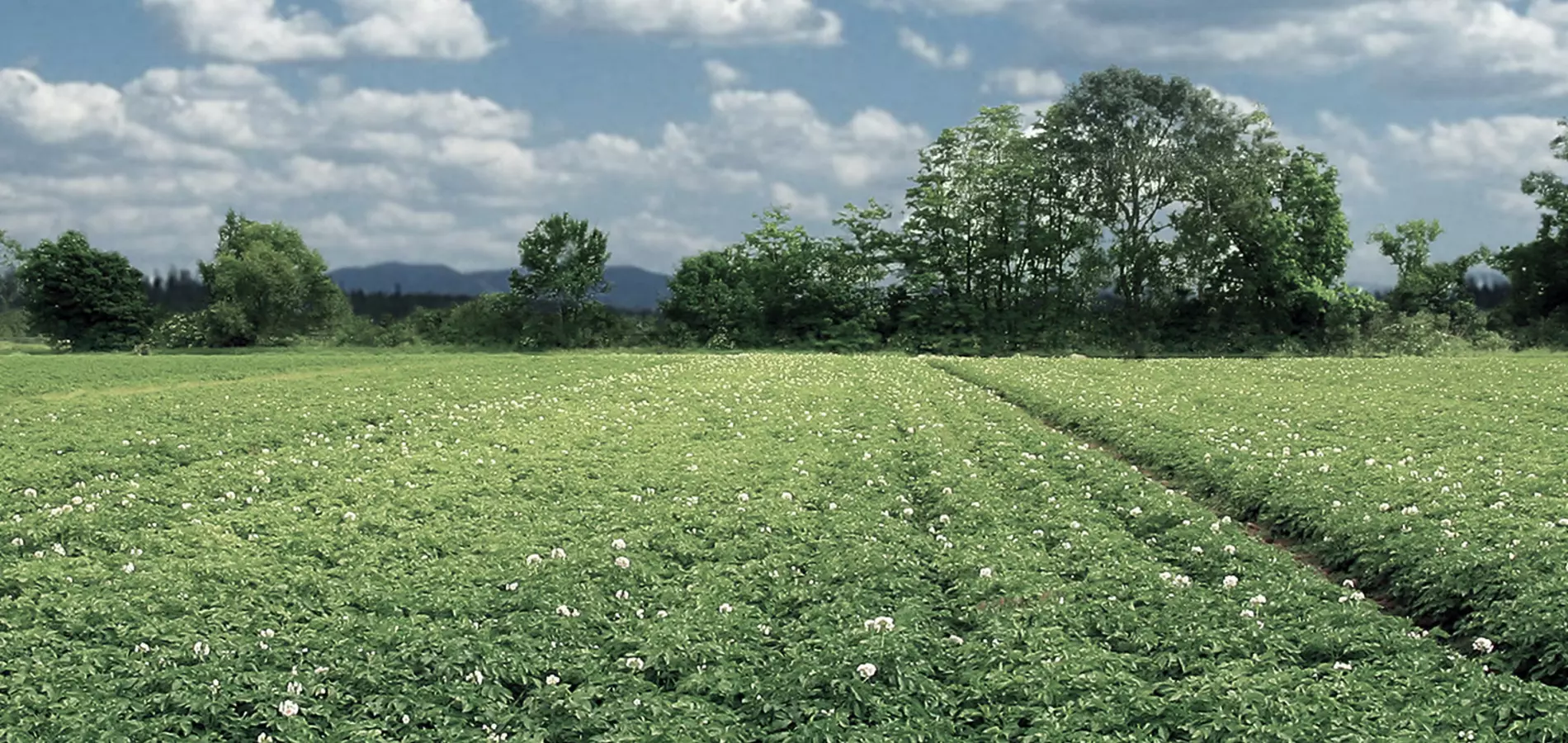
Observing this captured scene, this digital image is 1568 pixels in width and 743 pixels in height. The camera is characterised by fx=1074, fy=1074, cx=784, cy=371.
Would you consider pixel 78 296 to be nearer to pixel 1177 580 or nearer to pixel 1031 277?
pixel 1031 277

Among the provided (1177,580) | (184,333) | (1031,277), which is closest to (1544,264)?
(1031,277)

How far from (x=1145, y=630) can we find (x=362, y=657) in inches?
259

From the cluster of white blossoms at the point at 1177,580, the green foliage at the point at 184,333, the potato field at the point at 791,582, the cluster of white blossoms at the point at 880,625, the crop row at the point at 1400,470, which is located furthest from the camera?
the green foliage at the point at 184,333

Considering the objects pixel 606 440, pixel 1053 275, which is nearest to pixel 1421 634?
pixel 606 440

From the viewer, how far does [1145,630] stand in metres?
9.18

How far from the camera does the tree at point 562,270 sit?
69312mm

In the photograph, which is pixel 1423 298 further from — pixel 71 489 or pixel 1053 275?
pixel 71 489

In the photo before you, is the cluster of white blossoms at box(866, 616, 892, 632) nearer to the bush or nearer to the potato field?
the potato field

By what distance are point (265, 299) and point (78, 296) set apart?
11811 millimetres

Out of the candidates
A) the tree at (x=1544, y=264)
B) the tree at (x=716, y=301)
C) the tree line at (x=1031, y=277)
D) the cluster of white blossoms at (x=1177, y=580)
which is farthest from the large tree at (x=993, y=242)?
the cluster of white blossoms at (x=1177, y=580)

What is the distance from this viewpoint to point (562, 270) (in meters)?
69.6

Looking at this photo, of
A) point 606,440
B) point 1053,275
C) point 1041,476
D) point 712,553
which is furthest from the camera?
point 1053,275

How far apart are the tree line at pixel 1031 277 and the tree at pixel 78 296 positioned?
133 millimetres

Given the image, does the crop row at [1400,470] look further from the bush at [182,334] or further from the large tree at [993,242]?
the bush at [182,334]
